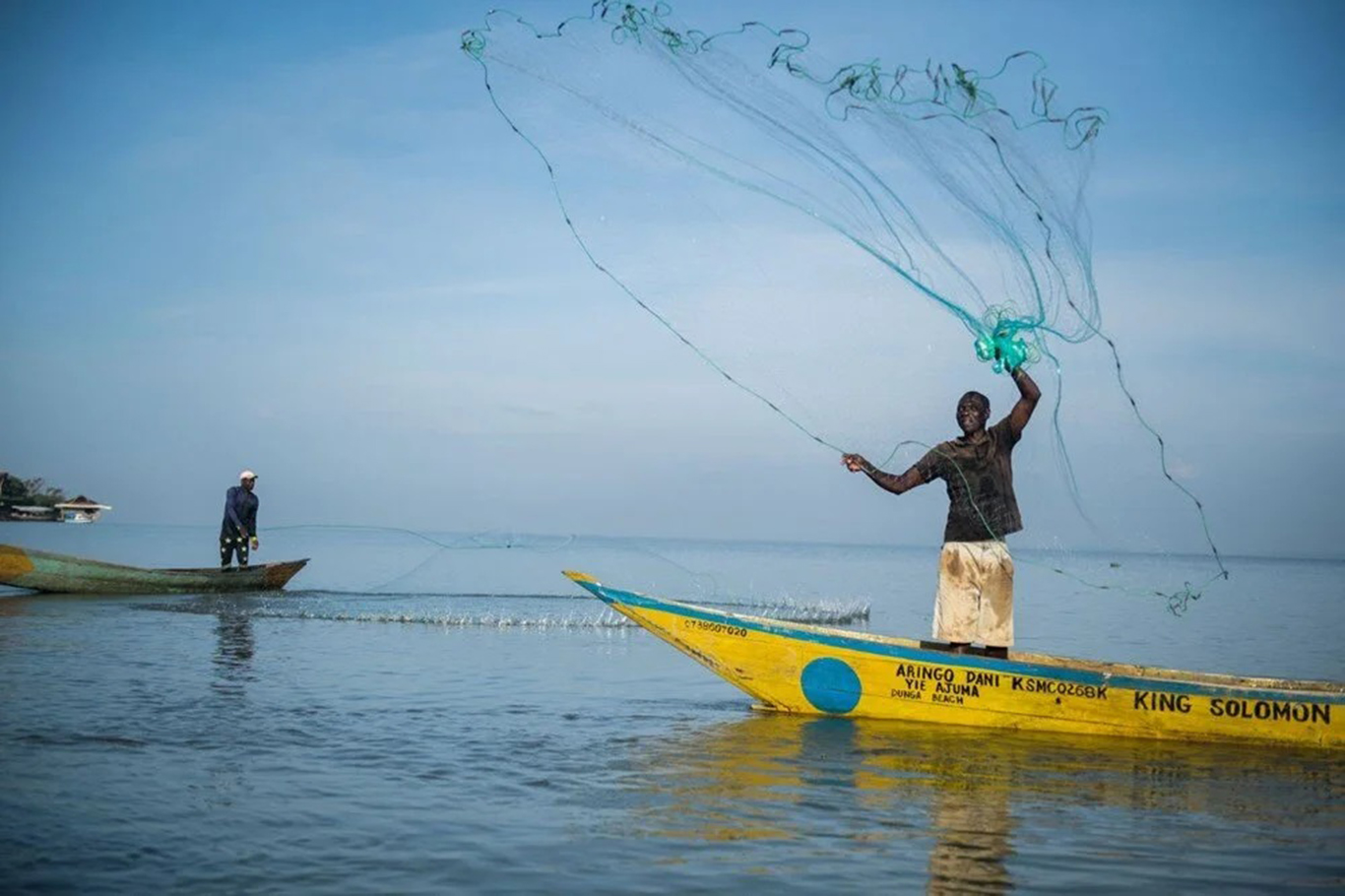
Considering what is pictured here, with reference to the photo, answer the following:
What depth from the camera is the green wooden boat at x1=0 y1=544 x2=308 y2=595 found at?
2250 centimetres

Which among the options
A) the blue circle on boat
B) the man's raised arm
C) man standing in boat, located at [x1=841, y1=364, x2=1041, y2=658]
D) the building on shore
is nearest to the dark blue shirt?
the blue circle on boat

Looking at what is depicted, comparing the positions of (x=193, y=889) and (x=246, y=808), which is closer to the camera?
(x=193, y=889)

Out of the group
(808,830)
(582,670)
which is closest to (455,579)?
(582,670)

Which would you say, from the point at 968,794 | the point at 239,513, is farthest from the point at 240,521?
the point at 968,794

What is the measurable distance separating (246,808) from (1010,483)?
617cm

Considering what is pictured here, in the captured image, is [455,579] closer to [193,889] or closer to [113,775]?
[113,775]

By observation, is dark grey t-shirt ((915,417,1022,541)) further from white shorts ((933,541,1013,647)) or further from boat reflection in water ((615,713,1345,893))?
boat reflection in water ((615,713,1345,893))

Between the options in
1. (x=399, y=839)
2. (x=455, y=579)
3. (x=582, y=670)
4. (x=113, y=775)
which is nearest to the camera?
(x=399, y=839)

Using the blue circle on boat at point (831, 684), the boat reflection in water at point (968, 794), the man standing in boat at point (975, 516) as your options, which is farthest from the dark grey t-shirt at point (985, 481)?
the boat reflection in water at point (968, 794)

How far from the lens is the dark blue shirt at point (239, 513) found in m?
23.4

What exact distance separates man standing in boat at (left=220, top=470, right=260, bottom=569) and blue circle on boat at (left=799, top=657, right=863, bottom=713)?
47.6 ft

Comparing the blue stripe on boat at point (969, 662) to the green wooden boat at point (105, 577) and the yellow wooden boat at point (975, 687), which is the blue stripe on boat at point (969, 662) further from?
the green wooden boat at point (105, 577)

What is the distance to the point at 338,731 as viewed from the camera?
10.2 m

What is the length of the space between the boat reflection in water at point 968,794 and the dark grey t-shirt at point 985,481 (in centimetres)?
170
